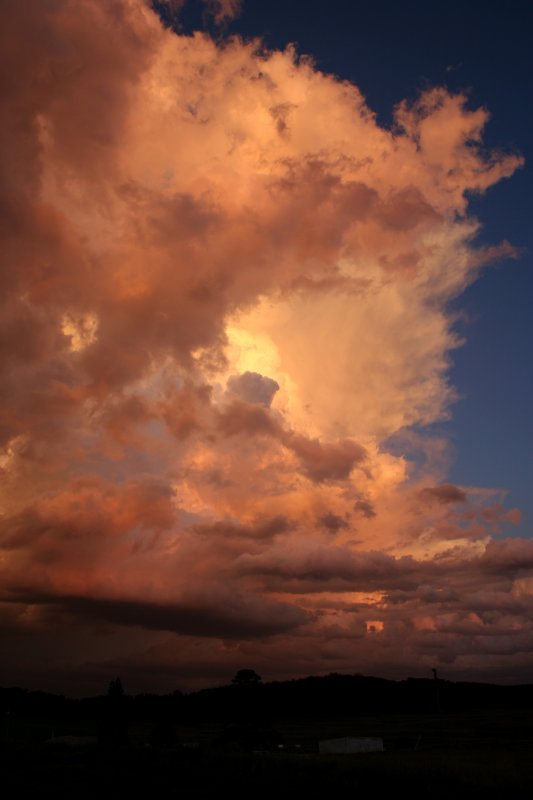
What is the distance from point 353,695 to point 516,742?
13147cm

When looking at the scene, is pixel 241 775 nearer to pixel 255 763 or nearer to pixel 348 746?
pixel 255 763

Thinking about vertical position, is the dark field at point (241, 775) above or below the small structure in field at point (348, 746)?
above

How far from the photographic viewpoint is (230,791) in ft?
106

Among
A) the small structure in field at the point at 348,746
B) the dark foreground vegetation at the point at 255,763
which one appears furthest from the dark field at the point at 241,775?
the small structure in field at the point at 348,746

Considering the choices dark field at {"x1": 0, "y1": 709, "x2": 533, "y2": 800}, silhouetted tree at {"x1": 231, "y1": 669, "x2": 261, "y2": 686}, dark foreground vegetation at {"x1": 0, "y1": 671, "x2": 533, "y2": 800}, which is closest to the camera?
dark field at {"x1": 0, "y1": 709, "x2": 533, "y2": 800}

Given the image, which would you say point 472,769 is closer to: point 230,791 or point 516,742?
point 230,791

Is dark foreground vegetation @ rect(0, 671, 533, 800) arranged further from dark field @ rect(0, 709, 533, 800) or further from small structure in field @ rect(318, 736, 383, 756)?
small structure in field @ rect(318, 736, 383, 756)

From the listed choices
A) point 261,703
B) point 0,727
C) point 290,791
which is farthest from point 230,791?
point 0,727

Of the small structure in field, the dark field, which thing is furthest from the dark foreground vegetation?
the small structure in field

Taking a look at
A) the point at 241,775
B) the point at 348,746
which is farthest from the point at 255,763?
the point at 348,746

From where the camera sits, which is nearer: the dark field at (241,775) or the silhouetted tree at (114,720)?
the dark field at (241,775)

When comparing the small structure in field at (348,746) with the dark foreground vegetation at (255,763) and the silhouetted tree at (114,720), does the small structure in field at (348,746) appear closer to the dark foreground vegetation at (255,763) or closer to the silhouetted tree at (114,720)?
the dark foreground vegetation at (255,763)

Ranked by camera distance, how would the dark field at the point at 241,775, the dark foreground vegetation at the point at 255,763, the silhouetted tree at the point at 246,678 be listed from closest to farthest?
the dark field at the point at 241,775 → the dark foreground vegetation at the point at 255,763 → the silhouetted tree at the point at 246,678

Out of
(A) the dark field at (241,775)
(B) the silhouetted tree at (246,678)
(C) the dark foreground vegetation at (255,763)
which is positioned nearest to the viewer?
(A) the dark field at (241,775)
